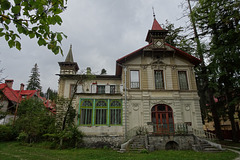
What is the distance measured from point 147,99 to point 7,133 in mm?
16348

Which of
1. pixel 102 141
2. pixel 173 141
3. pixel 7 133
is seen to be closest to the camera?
pixel 173 141

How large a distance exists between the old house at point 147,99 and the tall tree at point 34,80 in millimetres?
44241

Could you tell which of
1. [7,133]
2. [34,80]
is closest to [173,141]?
[7,133]

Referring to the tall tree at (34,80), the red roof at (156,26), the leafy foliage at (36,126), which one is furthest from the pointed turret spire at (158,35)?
the tall tree at (34,80)

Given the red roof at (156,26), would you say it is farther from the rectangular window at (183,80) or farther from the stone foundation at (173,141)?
the stone foundation at (173,141)

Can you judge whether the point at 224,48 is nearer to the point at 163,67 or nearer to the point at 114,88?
the point at 163,67

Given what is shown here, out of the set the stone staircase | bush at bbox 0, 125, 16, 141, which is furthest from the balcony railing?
bush at bbox 0, 125, 16, 141

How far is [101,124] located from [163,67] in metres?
9.59

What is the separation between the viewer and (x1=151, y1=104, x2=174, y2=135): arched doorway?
1644 cm

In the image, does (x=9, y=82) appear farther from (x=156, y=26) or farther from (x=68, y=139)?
(x=156, y=26)

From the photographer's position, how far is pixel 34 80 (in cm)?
5744

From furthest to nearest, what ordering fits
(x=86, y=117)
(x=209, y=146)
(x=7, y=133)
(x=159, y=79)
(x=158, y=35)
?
(x=158, y=35)
(x=159, y=79)
(x=7, y=133)
(x=86, y=117)
(x=209, y=146)

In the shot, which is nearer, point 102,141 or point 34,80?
point 102,141

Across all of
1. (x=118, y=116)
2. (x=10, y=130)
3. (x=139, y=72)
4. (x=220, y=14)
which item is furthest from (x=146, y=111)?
(x=10, y=130)
